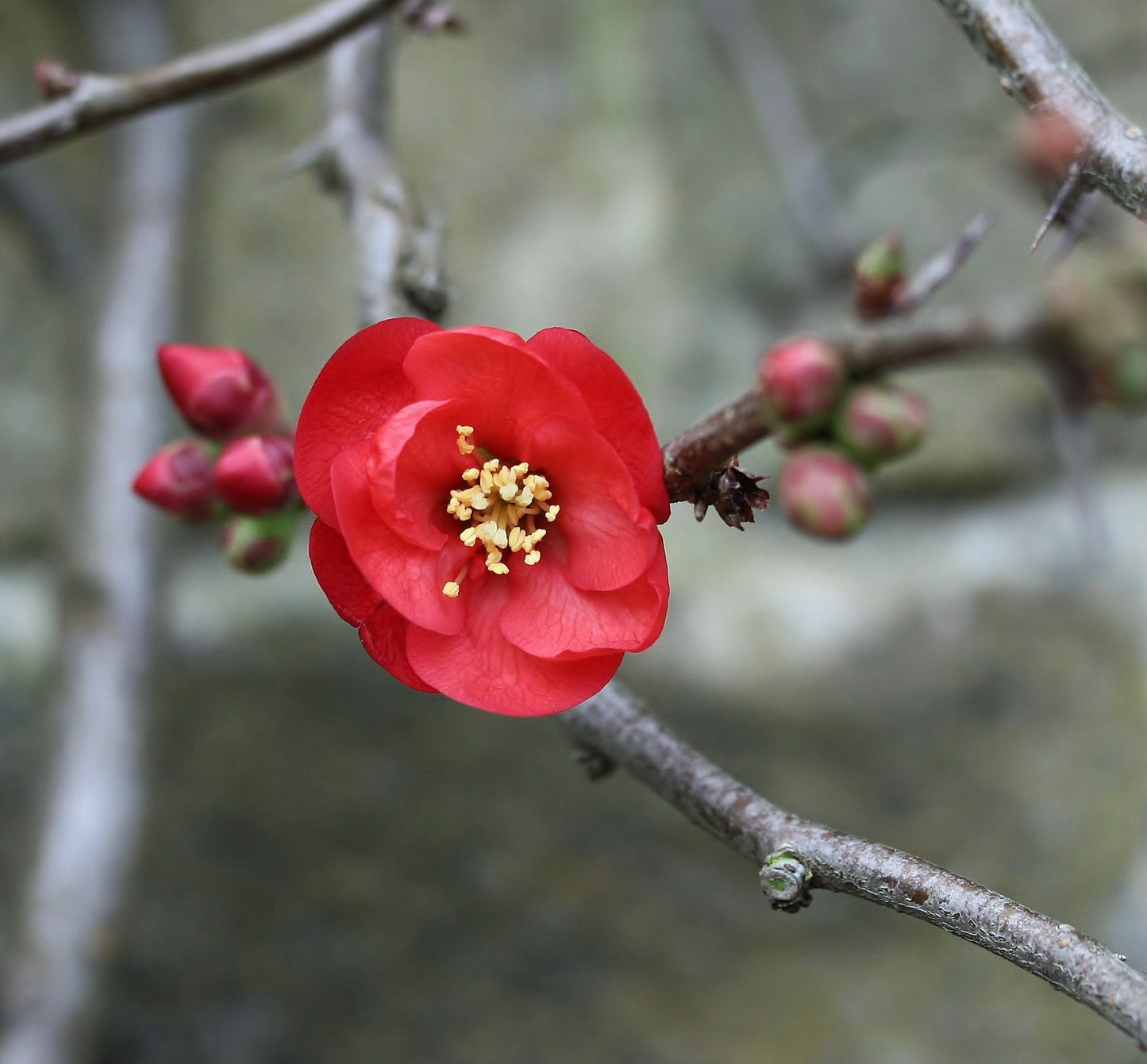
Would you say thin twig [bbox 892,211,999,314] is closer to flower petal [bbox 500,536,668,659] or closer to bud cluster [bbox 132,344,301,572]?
flower petal [bbox 500,536,668,659]

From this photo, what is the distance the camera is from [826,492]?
1.55 ft

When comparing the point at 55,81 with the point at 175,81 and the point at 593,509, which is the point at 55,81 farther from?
the point at 593,509

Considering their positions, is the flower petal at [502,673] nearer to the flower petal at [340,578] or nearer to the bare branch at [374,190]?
the flower petal at [340,578]

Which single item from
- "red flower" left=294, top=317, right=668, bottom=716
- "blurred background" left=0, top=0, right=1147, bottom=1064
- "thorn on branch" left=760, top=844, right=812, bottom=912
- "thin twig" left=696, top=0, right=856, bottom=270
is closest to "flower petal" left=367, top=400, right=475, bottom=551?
"red flower" left=294, top=317, right=668, bottom=716

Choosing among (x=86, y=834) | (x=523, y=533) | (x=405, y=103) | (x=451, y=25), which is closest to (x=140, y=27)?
(x=405, y=103)

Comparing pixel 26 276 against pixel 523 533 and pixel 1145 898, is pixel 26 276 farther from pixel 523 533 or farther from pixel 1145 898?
pixel 1145 898

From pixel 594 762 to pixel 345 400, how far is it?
24 centimetres

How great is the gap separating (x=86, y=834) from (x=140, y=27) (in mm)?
881

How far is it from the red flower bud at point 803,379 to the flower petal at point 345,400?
0.16m

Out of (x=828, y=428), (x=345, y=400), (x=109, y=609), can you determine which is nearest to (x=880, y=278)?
(x=828, y=428)

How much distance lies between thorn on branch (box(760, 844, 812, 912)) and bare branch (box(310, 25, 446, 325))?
33cm

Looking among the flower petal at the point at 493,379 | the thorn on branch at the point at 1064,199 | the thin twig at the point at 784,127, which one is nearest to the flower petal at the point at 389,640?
the flower petal at the point at 493,379

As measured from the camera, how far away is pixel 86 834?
1.11 m

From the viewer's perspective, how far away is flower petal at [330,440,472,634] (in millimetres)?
499
